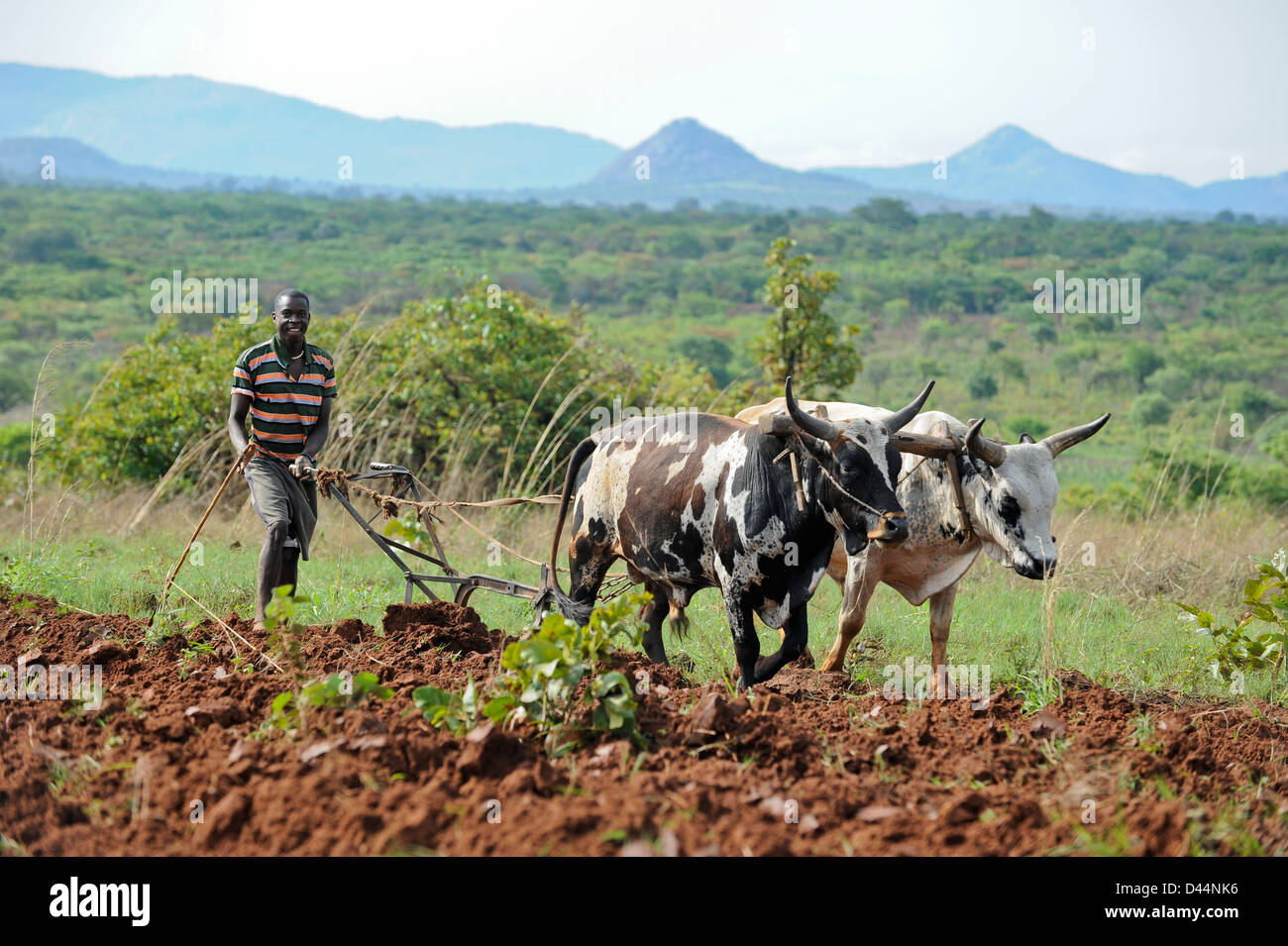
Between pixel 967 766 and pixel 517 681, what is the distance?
1735mm

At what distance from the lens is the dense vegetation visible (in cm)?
1252

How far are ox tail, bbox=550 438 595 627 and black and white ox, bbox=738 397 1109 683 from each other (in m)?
1.07

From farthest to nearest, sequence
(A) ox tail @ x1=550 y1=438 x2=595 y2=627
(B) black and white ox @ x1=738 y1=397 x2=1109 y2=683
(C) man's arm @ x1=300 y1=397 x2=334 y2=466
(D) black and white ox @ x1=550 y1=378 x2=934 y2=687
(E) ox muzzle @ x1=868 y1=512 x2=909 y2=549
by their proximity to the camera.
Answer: (C) man's arm @ x1=300 y1=397 x2=334 y2=466 < (A) ox tail @ x1=550 y1=438 x2=595 y2=627 < (B) black and white ox @ x1=738 y1=397 x2=1109 y2=683 < (D) black and white ox @ x1=550 y1=378 x2=934 y2=687 < (E) ox muzzle @ x1=868 y1=512 x2=909 y2=549

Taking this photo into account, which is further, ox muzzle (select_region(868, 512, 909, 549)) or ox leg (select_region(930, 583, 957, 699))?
ox leg (select_region(930, 583, 957, 699))

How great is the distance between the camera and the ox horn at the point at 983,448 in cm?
604

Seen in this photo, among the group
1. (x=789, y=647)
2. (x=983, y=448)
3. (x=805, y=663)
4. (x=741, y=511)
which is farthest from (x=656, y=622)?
(x=983, y=448)

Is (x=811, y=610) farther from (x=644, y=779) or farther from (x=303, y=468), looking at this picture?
(x=644, y=779)

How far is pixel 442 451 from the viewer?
1261 cm

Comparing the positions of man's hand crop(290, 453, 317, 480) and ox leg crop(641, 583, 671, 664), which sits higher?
man's hand crop(290, 453, 317, 480)

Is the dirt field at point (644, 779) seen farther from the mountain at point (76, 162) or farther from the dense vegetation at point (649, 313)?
the mountain at point (76, 162)

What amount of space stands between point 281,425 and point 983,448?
3.84 meters

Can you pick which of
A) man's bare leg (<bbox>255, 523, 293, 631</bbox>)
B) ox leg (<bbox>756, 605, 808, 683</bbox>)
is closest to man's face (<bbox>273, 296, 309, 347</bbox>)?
man's bare leg (<bbox>255, 523, 293, 631</bbox>)

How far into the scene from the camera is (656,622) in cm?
642

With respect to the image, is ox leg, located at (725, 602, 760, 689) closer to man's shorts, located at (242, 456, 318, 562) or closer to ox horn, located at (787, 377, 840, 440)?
ox horn, located at (787, 377, 840, 440)
